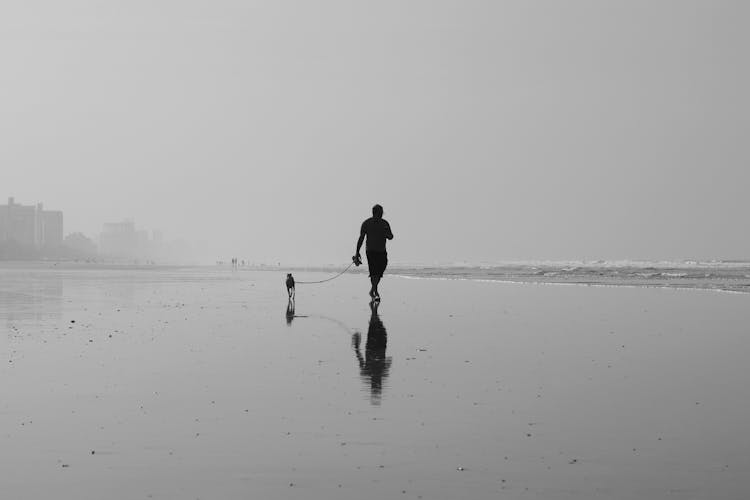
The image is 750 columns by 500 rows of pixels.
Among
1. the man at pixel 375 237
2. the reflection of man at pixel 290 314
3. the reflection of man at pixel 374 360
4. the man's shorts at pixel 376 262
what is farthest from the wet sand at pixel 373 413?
the man at pixel 375 237

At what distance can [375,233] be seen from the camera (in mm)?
24359

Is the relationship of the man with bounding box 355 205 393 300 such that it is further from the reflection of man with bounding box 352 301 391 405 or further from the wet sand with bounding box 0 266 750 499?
the wet sand with bounding box 0 266 750 499

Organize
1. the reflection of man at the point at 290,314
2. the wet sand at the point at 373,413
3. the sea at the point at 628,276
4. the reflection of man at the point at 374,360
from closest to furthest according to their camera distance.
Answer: the wet sand at the point at 373,413 → the reflection of man at the point at 374,360 → the reflection of man at the point at 290,314 → the sea at the point at 628,276

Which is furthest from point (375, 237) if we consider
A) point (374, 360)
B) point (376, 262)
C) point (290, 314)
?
point (374, 360)

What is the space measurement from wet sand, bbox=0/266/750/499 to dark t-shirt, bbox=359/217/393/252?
8.68m

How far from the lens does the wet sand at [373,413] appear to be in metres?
5.20

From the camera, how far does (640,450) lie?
19.7 feet

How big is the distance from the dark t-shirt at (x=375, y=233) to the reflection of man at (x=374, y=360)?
314 inches

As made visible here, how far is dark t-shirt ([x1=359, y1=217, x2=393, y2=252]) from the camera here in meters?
24.3

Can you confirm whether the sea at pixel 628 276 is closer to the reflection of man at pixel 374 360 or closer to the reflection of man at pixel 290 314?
the reflection of man at pixel 290 314

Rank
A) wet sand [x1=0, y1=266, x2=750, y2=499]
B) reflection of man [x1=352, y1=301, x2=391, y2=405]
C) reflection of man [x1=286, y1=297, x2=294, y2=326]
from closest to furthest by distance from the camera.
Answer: wet sand [x1=0, y1=266, x2=750, y2=499] → reflection of man [x1=352, y1=301, x2=391, y2=405] → reflection of man [x1=286, y1=297, x2=294, y2=326]

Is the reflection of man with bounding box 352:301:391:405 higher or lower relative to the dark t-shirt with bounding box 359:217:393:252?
lower

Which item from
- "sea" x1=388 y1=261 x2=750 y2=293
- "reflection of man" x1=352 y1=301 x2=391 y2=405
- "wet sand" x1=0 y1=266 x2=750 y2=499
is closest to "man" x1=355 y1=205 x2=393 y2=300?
"reflection of man" x1=352 y1=301 x2=391 y2=405

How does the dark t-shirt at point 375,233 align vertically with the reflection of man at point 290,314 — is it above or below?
above
